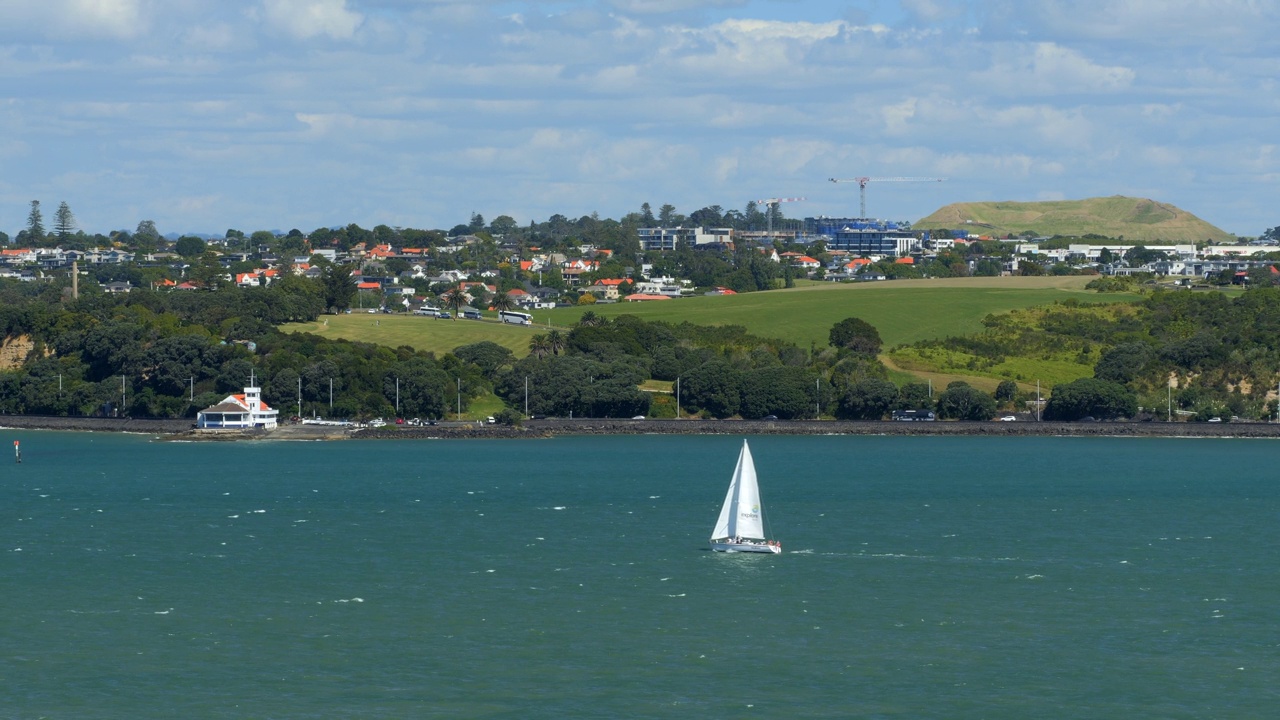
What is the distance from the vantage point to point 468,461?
96875 mm

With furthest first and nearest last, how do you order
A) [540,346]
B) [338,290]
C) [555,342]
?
[338,290], [555,342], [540,346]

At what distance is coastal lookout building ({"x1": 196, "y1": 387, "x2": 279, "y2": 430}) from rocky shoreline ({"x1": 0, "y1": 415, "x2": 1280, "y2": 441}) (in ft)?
4.17

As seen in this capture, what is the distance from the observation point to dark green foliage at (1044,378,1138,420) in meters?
118

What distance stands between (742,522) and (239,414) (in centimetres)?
6605

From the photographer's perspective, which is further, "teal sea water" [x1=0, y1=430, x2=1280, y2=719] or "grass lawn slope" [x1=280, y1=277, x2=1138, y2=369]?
"grass lawn slope" [x1=280, y1=277, x2=1138, y2=369]

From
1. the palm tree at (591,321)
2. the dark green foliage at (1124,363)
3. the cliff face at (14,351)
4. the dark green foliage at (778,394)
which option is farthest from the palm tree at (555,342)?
the cliff face at (14,351)

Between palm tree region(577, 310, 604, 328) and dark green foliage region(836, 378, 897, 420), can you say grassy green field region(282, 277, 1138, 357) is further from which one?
dark green foliage region(836, 378, 897, 420)

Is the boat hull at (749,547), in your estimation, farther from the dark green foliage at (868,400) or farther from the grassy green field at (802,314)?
the grassy green field at (802,314)

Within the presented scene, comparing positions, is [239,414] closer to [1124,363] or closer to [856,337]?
[856,337]

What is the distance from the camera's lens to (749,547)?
57.6 metres

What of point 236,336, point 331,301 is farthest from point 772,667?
point 331,301

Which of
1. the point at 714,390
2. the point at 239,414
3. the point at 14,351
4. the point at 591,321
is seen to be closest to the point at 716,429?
the point at 714,390

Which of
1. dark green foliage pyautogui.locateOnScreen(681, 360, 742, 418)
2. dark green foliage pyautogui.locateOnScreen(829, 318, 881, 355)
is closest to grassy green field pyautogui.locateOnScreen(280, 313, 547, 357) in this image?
dark green foliage pyautogui.locateOnScreen(681, 360, 742, 418)

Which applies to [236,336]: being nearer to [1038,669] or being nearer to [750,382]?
[750,382]
